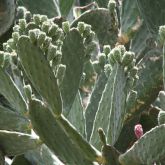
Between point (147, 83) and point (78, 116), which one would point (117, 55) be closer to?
point (78, 116)

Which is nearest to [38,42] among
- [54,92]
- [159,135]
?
[54,92]

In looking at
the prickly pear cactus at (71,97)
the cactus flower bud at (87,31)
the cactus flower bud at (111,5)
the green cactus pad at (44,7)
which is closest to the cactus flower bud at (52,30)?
the prickly pear cactus at (71,97)

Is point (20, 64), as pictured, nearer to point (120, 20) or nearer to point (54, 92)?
point (54, 92)

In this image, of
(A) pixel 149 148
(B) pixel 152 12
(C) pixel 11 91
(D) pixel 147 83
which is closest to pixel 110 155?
(A) pixel 149 148

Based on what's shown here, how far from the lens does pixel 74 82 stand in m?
1.98

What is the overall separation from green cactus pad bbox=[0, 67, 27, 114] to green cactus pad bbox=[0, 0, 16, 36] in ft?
1.59

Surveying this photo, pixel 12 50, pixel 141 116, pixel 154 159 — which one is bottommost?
pixel 141 116

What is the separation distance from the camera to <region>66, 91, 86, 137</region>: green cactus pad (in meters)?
2.05

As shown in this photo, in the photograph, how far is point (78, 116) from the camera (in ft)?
6.79

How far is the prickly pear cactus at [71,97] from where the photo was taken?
1.75 m

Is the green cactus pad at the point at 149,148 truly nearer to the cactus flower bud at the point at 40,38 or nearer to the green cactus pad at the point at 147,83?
the cactus flower bud at the point at 40,38

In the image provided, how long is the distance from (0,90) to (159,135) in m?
0.63

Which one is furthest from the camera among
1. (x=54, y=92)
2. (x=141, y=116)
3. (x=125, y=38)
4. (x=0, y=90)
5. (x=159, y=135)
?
(x=125, y=38)

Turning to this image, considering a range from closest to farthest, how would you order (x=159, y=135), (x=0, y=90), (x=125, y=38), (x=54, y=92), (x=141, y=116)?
(x=159, y=135), (x=54, y=92), (x=0, y=90), (x=141, y=116), (x=125, y=38)
